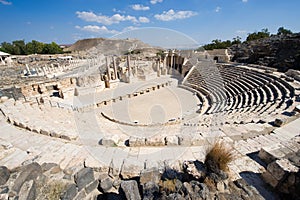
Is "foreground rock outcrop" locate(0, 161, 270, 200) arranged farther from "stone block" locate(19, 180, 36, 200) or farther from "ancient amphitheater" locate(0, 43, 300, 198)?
"ancient amphitheater" locate(0, 43, 300, 198)

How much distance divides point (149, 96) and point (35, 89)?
10.8 metres

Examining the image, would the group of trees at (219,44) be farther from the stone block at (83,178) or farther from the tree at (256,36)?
the stone block at (83,178)

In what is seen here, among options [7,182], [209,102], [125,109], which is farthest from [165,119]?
[7,182]

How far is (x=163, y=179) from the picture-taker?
2656mm

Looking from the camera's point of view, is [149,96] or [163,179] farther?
[149,96]

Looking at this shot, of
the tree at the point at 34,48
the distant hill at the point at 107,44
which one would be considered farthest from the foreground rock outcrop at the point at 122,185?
the distant hill at the point at 107,44

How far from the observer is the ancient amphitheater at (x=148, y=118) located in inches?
146

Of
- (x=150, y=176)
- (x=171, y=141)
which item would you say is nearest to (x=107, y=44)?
(x=171, y=141)

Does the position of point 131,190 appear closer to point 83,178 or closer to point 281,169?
point 83,178

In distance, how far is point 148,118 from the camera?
10.3m

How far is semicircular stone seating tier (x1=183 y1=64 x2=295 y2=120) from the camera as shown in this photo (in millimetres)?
8648

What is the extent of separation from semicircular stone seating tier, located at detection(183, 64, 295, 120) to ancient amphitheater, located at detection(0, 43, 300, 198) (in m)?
0.06

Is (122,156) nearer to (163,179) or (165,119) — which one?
(163,179)

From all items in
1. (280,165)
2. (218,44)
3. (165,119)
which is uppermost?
(218,44)
